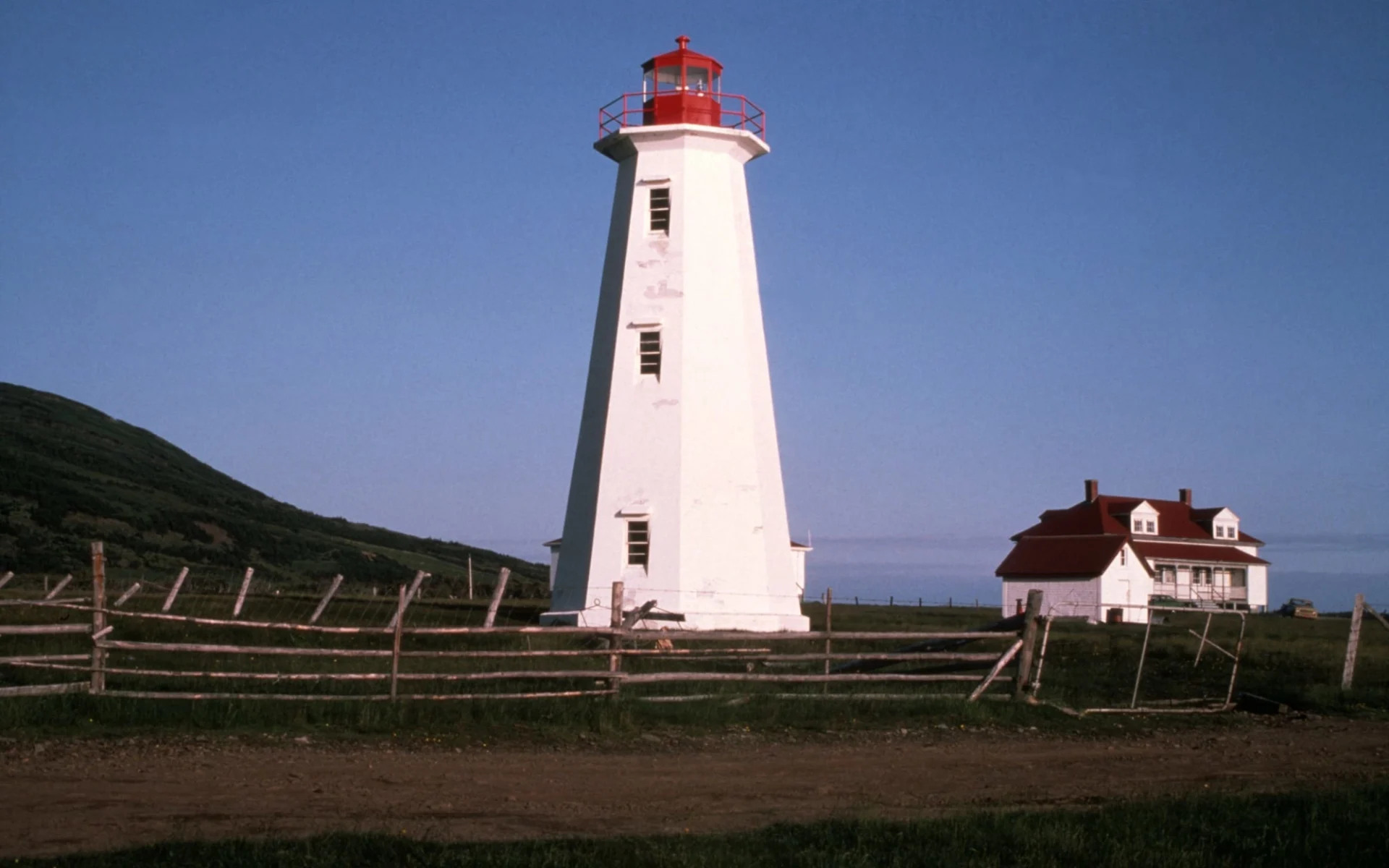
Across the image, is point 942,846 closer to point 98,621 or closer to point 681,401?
point 98,621

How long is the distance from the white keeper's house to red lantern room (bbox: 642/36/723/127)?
107ft

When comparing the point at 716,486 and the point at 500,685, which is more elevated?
the point at 716,486

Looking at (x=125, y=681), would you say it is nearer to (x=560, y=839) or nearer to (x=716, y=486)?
(x=560, y=839)

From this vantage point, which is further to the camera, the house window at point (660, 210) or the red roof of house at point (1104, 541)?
the red roof of house at point (1104, 541)

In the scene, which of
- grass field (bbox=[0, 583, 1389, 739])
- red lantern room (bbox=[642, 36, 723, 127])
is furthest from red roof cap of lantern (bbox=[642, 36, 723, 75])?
grass field (bbox=[0, 583, 1389, 739])

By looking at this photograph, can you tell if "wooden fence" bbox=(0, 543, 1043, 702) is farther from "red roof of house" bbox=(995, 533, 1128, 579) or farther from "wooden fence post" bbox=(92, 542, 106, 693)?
"red roof of house" bbox=(995, 533, 1128, 579)

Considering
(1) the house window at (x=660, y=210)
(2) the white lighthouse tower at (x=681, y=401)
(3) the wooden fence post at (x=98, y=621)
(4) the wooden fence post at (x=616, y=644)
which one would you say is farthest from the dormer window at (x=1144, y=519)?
(3) the wooden fence post at (x=98, y=621)

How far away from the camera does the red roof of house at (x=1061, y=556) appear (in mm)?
58719

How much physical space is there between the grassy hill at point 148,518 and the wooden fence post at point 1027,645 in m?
40.1

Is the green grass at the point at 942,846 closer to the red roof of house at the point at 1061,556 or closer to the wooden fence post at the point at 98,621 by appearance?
the wooden fence post at the point at 98,621

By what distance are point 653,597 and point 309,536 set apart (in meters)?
59.4

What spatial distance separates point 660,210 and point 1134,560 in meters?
37.2

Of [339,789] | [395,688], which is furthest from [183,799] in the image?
[395,688]

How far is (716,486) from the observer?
94.0 ft
